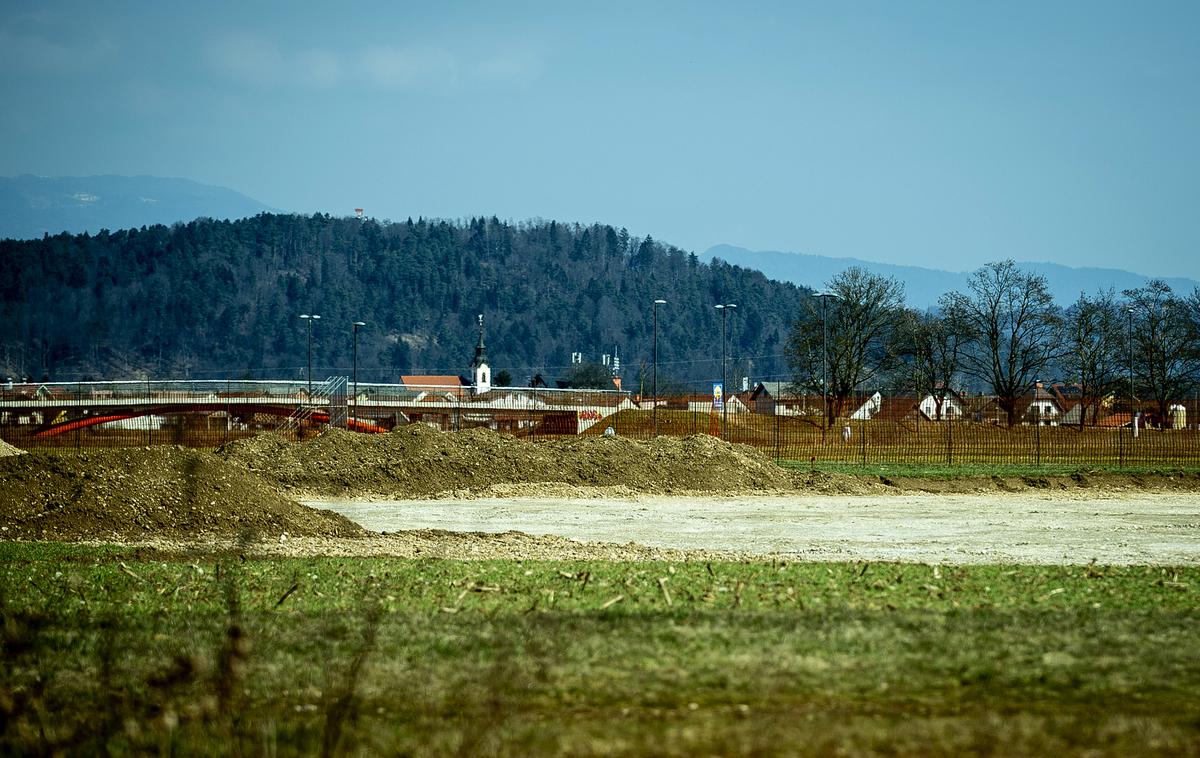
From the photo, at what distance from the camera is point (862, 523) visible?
2116 cm

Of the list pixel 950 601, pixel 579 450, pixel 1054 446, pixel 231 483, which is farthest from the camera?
pixel 1054 446

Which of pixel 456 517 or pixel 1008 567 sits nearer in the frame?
pixel 1008 567

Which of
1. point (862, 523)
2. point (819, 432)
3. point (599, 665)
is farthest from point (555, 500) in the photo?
point (819, 432)

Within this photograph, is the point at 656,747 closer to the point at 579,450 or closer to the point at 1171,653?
the point at 1171,653

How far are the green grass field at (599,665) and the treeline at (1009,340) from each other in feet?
216

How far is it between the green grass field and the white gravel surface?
5.54m

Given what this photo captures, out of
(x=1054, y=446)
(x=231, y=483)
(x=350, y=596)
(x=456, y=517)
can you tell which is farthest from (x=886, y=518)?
(x=1054, y=446)

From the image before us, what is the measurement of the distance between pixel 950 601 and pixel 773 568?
2.54m

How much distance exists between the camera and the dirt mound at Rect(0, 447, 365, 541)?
55.0ft

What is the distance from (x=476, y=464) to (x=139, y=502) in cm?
1359

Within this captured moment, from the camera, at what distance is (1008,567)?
1220 cm

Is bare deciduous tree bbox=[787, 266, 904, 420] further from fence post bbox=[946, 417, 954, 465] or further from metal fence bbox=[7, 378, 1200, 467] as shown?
fence post bbox=[946, 417, 954, 465]

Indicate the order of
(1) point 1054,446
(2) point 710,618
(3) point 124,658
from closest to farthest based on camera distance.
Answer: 1. (3) point 124,658
2. (2) point 710,618
3. (1) point 1054,446

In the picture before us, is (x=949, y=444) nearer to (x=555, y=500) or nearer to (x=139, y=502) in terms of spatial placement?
(x=555, y=500)
